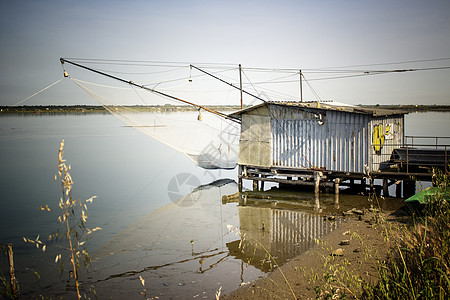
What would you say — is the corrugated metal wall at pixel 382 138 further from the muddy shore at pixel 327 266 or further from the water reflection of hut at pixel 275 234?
the muddy shore at pixel 327 266

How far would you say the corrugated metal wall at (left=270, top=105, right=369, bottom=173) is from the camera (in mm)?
15070

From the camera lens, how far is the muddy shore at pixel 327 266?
7035 mm

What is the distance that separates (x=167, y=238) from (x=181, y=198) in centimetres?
695

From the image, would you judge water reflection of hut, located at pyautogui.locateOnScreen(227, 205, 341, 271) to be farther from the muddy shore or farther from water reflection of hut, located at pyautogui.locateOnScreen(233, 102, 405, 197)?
water reflection of hut, located at pyautogui.locateOnScreen(233, 102, 405, 197)

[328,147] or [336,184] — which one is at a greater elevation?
[328,147]

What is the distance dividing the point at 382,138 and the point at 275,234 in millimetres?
7893

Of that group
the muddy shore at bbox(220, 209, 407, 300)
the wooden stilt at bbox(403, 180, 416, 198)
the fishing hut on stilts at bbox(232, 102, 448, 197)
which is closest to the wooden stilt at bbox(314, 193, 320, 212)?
the fishing hut on stilts at bbox(232, 102, 448, 197)

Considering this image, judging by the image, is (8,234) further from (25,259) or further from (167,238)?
(167,238)

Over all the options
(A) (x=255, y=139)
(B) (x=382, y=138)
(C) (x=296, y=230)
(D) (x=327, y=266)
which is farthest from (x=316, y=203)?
Result: (D) (x=327, y=266)

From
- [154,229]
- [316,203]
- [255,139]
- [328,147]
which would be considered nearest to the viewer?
[154,229]

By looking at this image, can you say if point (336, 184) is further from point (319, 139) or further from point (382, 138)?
point (382, 138)

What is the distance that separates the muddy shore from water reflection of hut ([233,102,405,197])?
15.4ft

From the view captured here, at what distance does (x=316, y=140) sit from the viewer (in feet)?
53.0

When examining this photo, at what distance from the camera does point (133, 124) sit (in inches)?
710
